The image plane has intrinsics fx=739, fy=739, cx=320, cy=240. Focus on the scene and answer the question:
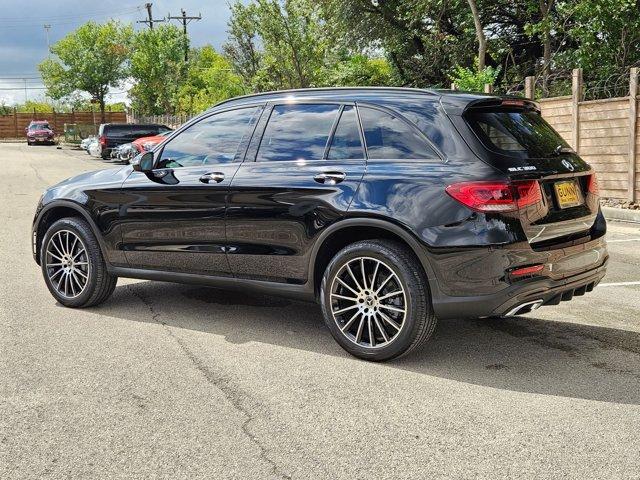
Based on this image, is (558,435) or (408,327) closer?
(558,435)

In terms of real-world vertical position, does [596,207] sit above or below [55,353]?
above

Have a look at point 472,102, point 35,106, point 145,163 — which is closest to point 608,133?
point 472,102

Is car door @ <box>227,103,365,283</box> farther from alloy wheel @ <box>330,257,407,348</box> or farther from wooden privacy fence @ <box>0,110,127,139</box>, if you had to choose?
wooden privacy fence @ <box>0,110,127,139</box>

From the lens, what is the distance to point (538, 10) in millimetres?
23656

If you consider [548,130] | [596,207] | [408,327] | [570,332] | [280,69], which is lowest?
[570,332]

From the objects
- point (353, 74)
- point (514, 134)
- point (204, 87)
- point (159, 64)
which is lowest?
point (514, 134)

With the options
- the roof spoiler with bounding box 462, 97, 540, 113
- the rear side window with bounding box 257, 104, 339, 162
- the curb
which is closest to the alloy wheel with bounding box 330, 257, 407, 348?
the rear side window with bounding box 257, 104, 339, 162

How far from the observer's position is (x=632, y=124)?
12648 millimetres

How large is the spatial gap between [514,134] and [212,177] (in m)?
2.24

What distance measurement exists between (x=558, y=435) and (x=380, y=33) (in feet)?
85.8

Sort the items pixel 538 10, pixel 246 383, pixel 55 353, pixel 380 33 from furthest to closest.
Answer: pixel 380 33, pixel 538 10, pixel 55 353, pixel 246 383

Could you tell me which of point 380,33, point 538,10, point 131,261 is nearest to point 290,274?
point 131,261

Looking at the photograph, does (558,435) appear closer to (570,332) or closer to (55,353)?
(570,332)

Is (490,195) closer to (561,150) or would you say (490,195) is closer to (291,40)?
(561,150)
